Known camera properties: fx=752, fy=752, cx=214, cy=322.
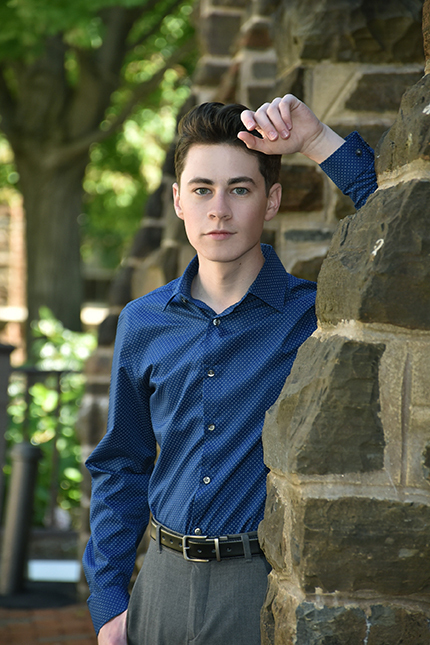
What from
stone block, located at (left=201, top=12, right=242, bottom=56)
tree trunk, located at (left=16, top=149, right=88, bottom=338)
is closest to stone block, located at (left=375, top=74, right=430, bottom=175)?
stone block, located at (left=201, top=12, right=242, bottom=56)

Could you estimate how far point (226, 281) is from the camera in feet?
6.61

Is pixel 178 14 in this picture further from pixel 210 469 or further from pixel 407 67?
pixel 210 469

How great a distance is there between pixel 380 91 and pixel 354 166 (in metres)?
1.07

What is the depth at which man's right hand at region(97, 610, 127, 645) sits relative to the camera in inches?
78.6

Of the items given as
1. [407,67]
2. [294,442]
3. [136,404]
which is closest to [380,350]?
[294,442]

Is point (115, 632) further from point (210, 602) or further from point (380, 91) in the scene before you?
point (380, 91)

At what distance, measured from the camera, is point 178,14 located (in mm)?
10359

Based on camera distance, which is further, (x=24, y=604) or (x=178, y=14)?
(x=178, y=14)

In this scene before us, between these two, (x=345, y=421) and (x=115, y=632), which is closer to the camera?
(x=345, y=421)

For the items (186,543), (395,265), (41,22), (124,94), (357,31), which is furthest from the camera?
(124,94)

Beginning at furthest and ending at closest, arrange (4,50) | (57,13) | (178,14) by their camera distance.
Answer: (178,14) < (4,50) < (57,13)

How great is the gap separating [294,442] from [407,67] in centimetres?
178

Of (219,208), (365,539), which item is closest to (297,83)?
(219,208)

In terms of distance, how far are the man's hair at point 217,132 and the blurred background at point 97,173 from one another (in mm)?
889
